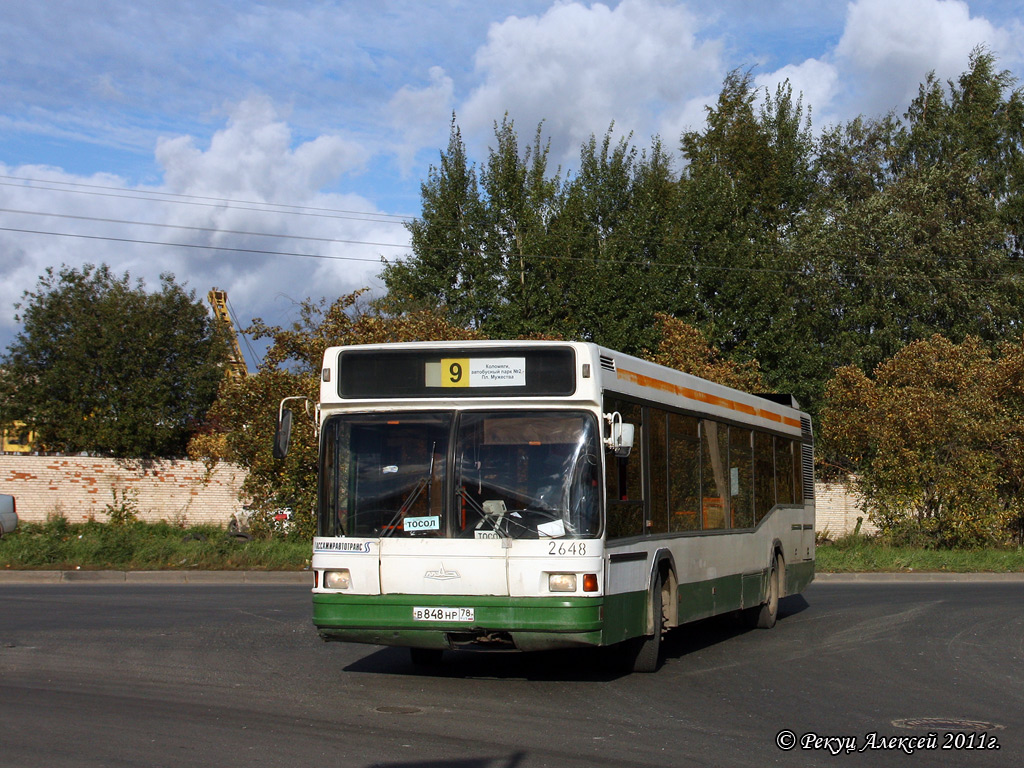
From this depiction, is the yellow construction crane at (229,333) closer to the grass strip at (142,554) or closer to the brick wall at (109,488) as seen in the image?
the brick wall at (109,488)

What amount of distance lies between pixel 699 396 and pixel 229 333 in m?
36.9

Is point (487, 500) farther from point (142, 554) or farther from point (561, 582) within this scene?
point (142, 554)

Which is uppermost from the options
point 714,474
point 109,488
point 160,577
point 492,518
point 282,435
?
point 109,488

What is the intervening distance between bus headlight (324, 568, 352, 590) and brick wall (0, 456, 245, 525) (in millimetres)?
28691

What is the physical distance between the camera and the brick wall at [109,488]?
37.1 m

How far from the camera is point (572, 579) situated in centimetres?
869

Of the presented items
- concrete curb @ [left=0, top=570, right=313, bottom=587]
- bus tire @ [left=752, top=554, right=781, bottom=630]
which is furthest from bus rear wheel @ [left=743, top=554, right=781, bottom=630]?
concrete curb @ [left=0, top=570, right=313, bottom=587]

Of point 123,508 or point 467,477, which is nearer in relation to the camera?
point 467,477

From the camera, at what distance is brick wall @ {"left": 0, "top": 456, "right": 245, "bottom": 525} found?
37.1 metres

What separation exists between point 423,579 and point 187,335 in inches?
1453

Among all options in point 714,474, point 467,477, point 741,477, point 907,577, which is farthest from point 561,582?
point 907,577

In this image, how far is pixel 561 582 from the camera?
28.6 ft

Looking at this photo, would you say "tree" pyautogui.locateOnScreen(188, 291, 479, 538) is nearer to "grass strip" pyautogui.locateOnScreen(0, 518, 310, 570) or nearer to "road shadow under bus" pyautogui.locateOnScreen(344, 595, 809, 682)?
"grass strip" pyautogui.locateOnScreen(0, 518, 310, 570)

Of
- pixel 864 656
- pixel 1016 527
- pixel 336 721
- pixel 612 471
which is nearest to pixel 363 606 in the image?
pixel 336 721
